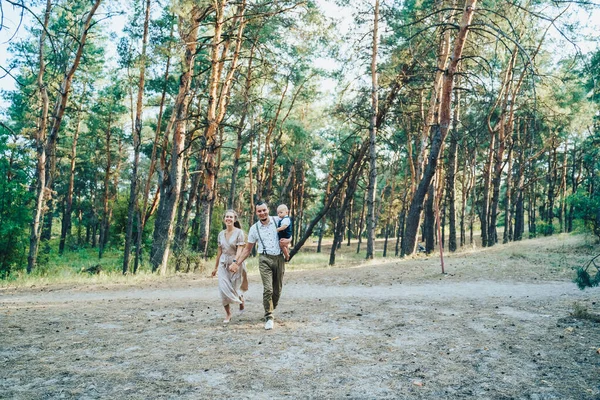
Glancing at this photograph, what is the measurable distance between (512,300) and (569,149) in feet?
110

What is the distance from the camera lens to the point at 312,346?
17.4 ft

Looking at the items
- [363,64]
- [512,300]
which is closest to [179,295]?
[512,300]

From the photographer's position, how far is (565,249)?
1630 cm

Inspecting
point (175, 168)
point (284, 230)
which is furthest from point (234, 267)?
point (175, 168)

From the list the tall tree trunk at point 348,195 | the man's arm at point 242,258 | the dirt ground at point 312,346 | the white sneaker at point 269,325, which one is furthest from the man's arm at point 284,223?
the tall tree trunk at point 348,195

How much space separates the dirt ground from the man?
511 mm

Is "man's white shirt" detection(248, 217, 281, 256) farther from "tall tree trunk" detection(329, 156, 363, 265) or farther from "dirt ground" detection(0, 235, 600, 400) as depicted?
"tall tree trunk" detection(329, 156, 363, 265)

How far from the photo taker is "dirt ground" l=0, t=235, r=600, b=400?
3951 millimetres

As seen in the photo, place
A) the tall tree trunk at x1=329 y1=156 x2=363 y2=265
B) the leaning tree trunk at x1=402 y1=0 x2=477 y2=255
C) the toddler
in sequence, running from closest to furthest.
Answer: the toddler → the leaning tree trunk at x1=402 y1=0 x2=477 y2=255 → the tall tree trunk at x1=329 y1=156 x2=363 y2=265

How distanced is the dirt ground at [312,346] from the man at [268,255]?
1.68 ft

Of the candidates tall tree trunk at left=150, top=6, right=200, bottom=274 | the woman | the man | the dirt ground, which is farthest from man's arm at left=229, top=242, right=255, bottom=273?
tall tree trunk at left=150, top=6, right=200, bottom=274

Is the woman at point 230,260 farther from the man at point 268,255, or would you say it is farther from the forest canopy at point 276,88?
the forest canopy at point 276,88

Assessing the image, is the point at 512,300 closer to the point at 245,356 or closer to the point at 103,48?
the point at 245,356

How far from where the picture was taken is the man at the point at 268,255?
6369 millimetres
